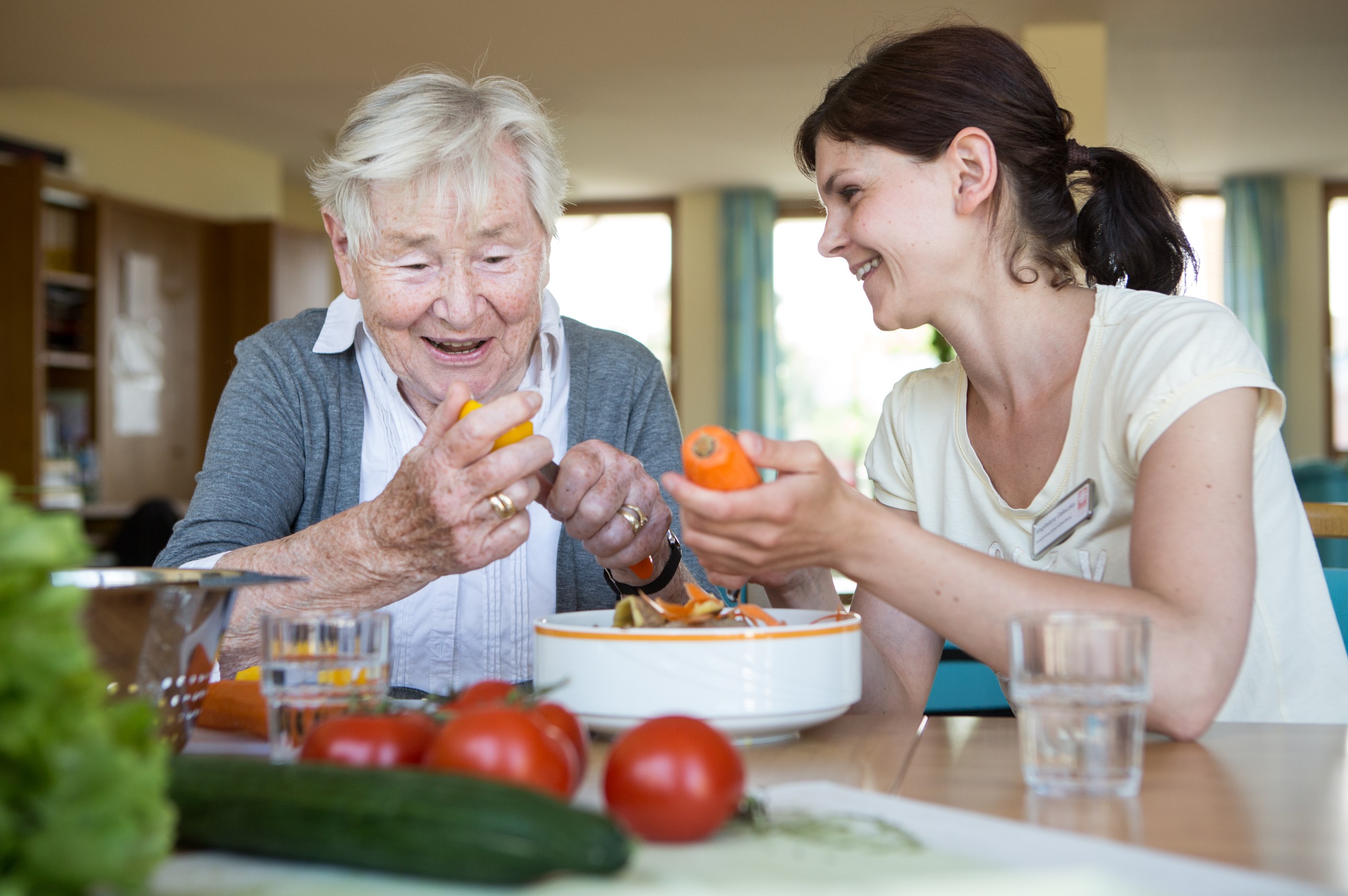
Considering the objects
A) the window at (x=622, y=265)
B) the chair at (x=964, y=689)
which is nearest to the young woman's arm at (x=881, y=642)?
the chair at (x=964, y=689)

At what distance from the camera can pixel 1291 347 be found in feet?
29.3

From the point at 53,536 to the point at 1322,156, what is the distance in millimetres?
9363

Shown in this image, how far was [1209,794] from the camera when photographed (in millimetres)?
867

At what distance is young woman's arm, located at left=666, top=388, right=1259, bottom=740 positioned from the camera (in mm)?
1035

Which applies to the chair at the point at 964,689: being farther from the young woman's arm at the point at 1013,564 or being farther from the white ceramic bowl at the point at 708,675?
the white ceramic bowl at the point at 708,675

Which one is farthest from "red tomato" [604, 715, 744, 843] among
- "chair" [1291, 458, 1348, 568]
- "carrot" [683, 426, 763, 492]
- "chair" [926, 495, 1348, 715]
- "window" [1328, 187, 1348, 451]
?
"window" [1328, 187, 1348, 451]

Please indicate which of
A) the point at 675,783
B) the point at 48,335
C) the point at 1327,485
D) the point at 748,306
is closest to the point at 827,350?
the point at 748,306

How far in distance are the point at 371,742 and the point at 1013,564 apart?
0.59 m

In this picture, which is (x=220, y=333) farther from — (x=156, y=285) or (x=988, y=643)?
(x=988, y=643)

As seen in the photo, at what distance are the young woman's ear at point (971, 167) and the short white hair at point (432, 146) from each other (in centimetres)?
57

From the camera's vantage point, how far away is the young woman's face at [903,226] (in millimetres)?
1498

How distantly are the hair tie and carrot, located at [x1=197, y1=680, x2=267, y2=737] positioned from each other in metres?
1.16

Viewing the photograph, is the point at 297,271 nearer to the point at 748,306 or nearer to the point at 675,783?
the point at 748,306

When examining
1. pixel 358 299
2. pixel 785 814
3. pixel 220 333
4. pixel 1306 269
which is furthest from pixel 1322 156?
pixel 785 814
